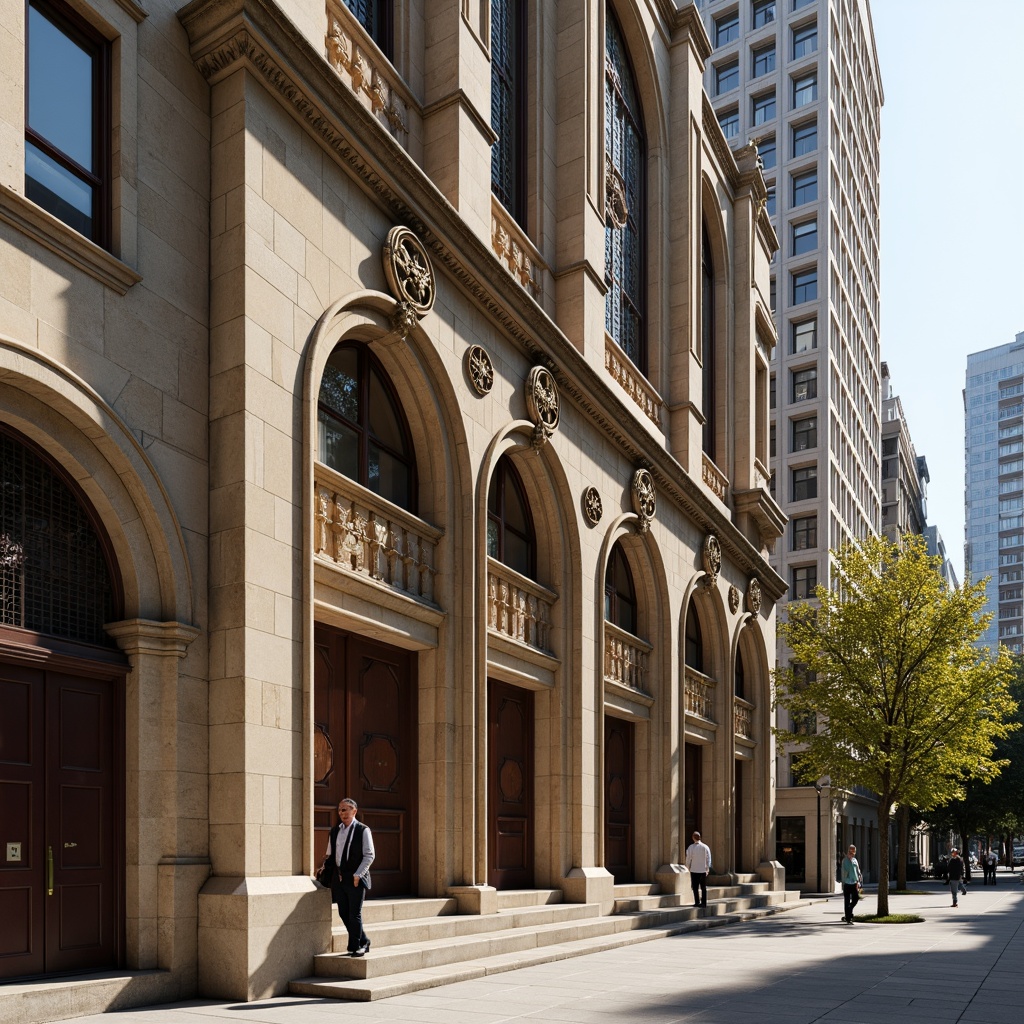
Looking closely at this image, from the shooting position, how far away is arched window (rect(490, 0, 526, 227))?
21375mm

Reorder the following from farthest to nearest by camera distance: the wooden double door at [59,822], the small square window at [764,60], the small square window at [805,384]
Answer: the small square window at [764,60], the small square window at [805,384], the wooden double door at [59,822]

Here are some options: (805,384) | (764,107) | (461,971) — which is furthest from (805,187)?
(461,971)

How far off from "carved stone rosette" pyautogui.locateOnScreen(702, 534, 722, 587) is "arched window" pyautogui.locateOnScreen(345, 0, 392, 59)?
53.9 ft

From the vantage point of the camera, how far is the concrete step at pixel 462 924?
1345 centimetres

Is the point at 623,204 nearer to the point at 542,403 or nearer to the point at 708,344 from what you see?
the point at 708,344

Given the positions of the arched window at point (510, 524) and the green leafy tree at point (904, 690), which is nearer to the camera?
the arched window at point (510, 524)

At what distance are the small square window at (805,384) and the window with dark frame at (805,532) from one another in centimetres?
655

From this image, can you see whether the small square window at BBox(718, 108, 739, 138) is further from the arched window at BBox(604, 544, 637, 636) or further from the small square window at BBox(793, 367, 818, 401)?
the arched window at BBox(604, 544, 637, 636)

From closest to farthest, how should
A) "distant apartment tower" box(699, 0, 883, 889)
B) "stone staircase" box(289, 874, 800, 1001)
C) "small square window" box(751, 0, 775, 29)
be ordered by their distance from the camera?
"stone staircase" box(289, 874, 800, 1001)
"distant apartment tower" box(699, 0, 883, 889)
"small square window" box(751, 0, 775, 29)

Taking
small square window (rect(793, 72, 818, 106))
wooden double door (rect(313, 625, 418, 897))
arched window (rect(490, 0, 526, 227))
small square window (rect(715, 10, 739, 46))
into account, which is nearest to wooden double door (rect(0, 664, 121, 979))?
wooden double door (rect(313, 625, 418, 897))

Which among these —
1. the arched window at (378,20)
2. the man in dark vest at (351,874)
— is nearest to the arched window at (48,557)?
the man in dark vest at (351,874)

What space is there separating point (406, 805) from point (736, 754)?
A: 19095mm

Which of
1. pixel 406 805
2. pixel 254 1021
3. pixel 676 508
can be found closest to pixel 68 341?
pixel 254 1021

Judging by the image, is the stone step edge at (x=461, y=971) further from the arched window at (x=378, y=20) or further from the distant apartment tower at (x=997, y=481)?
the distant apartment tower at (x=997, y=481)
